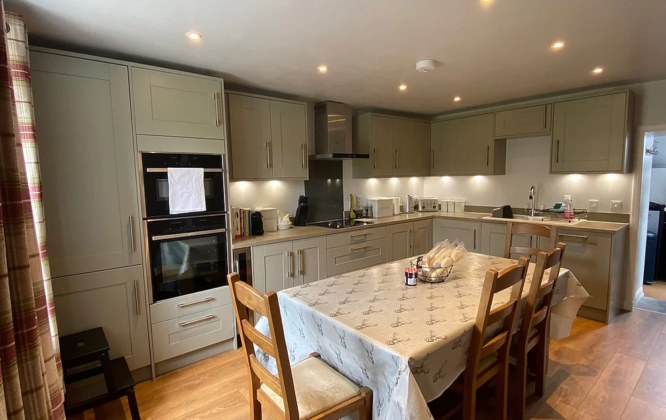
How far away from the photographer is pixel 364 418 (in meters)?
1.38

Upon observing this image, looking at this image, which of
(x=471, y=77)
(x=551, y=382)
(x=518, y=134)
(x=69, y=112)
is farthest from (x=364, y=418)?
(x=518, y=134)

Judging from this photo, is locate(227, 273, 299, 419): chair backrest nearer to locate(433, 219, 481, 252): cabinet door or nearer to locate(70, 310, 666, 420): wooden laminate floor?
locate(70, 310, 666, 420): wooden laminate floor

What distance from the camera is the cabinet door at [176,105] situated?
2277mm

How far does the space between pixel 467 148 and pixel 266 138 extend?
2632 millimetres

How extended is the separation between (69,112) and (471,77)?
2997 mm

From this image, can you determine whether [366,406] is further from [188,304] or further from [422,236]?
[422,236]

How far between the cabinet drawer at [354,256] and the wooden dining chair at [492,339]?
1.85 meters

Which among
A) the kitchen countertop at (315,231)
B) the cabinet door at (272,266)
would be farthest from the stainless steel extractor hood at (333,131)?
the cabinet door at (272,266)

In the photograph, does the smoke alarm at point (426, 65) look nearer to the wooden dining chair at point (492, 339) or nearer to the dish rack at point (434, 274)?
the dish rack at point (434, 274)

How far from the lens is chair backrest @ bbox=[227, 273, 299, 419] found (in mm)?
1133

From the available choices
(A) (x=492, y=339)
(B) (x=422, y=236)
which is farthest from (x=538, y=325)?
(B) (x=422, y=236)

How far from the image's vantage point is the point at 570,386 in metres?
2.21

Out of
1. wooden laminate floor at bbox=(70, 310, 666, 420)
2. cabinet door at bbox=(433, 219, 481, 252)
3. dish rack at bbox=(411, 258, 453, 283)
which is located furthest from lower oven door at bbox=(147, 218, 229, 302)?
cabinet door at bbox=(433, 219, 481, 252)

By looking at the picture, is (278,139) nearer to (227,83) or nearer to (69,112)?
(227,83)
